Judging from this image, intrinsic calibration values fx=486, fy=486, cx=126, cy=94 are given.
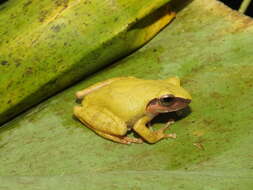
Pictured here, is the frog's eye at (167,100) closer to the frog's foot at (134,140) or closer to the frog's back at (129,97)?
the frog's back at (129,97)

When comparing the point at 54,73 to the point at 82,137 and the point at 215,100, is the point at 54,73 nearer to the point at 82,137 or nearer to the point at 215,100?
the point at 82,137

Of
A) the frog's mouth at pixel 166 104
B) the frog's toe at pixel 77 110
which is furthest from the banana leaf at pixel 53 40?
the frog's mouth at pixel 166 104

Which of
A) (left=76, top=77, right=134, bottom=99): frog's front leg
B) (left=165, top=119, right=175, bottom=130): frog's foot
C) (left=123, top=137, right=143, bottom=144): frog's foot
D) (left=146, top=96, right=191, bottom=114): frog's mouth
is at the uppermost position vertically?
(left=76, top=77, right=134, bottom=99): frog's front leg

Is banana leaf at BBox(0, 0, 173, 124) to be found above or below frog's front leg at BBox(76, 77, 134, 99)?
above

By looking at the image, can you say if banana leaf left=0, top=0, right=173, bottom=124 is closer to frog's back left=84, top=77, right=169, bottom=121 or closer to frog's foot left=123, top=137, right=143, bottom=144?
frog's back left=84, top=77, right=169, bottom=121

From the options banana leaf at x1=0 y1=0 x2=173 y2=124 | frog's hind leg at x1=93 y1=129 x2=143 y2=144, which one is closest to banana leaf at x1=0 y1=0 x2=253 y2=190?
frog's hind leg at x1=93 y1=129 x2=143 y2=144

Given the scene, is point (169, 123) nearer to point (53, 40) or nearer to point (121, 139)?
point (121, 139)

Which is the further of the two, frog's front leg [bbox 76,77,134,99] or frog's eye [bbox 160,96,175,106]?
frog's front leg [bbox 76,77,134,99]
